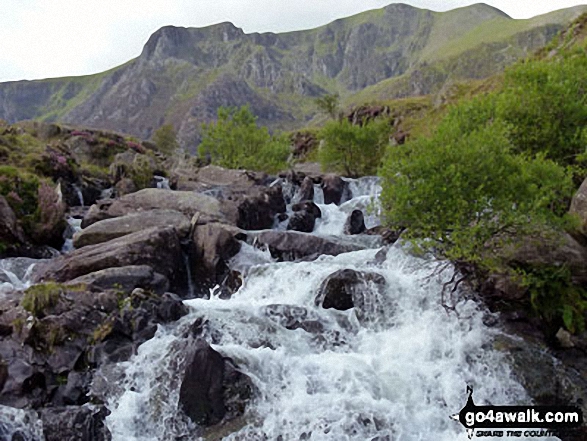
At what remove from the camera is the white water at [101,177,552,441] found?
45.4ft

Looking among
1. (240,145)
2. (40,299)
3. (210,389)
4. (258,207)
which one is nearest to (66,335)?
(40,299)

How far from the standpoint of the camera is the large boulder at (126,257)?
72.3 ft

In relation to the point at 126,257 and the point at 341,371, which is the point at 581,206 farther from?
the point at 126,257

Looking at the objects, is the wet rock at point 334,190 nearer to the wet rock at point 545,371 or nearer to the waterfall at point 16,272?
the waterfall at point 16,272

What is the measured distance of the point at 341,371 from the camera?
15.5 meters

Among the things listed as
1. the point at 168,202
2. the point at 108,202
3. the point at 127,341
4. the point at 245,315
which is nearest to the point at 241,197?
the point at 168,202

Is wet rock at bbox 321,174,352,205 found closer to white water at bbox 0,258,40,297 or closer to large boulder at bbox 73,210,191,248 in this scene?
large boulder at bbox 73,210,191,248

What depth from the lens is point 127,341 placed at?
16.8 m

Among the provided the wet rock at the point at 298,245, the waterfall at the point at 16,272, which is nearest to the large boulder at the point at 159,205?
the wet rock at the point at 298,245

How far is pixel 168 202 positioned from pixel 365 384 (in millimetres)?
23137

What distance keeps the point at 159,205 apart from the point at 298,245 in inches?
475

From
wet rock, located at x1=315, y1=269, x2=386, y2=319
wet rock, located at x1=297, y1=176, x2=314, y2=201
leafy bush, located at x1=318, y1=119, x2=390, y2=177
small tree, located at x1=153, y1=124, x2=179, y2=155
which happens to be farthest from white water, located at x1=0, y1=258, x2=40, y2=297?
small tree, located at x1=153, y1=124, x2=179, y2=155

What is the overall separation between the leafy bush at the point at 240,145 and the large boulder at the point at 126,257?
144 ft

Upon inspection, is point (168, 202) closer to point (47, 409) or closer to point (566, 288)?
point (47, 409)
